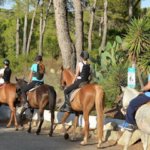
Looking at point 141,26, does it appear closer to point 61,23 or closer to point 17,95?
point 61,23

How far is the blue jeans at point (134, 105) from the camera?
7.31 meters

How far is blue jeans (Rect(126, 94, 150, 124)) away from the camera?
24.0 ft

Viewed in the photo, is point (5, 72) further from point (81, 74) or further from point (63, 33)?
point (81, 74)

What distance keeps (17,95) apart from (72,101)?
120 inches

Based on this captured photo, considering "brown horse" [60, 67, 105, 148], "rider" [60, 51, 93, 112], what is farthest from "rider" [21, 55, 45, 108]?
"brown horse" [60, 67, 105, 148]

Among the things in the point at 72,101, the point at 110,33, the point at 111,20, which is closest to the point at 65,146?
the point at 72,101

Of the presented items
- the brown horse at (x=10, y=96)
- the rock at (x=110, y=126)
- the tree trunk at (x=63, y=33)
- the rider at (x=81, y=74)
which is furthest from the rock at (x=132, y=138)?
the tree trunk at (x=63, y=33)

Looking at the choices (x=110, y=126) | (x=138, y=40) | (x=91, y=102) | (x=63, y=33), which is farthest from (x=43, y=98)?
(x=138, y=40)

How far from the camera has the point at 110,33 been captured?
3953cm

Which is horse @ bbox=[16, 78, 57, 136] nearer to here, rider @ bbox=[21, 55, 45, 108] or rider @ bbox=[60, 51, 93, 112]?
rider @ bbox=[21, 55, 45, 108]

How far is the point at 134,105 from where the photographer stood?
742cm

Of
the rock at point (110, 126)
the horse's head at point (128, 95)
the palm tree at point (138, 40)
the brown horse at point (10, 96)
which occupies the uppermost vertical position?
the palm tree at point (138, 40)

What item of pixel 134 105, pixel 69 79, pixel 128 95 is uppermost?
pixel 69 79

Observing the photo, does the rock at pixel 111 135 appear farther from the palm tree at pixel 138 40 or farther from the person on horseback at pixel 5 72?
the person on horseback at pixel 5 72
